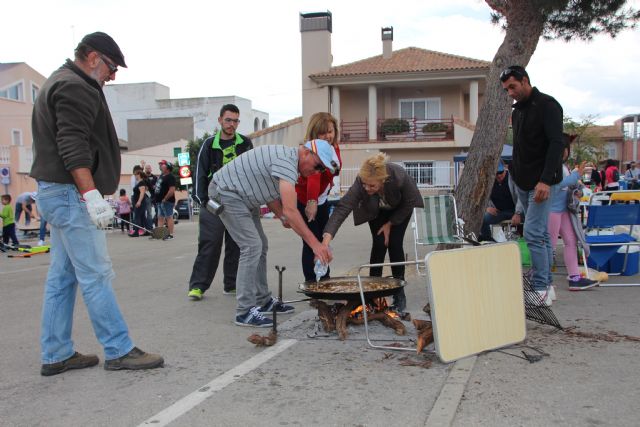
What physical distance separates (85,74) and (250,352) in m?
2.21

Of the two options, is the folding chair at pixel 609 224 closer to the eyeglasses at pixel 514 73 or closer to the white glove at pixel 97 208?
the eyeglasses at pixel 514 73

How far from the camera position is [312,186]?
5.65 m

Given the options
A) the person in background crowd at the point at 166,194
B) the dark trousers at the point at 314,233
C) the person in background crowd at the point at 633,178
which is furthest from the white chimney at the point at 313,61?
the dark trousers at the point at 314,233

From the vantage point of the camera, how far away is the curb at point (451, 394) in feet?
10.1

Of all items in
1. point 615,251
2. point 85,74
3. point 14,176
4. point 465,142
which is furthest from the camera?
point 465,142

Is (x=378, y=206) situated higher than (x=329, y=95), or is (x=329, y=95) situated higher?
(x=329, y=95)

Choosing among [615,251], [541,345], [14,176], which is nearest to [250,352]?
[541,345]

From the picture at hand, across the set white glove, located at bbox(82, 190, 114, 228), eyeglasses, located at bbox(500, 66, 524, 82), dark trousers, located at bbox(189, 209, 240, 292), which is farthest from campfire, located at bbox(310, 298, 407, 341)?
eyeglasses, located at bbox(500, 66, 524, 82)

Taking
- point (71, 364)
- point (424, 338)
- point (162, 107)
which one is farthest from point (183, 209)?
point (162, 107)

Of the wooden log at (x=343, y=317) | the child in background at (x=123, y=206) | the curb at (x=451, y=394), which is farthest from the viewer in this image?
the child in background at (x=123, y=206)

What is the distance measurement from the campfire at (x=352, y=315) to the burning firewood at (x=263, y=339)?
0.44 m

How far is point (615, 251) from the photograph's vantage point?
738cm

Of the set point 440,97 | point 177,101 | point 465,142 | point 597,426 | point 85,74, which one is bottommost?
point 597,426

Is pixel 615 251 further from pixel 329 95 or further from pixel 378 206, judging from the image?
pixel 329 95
